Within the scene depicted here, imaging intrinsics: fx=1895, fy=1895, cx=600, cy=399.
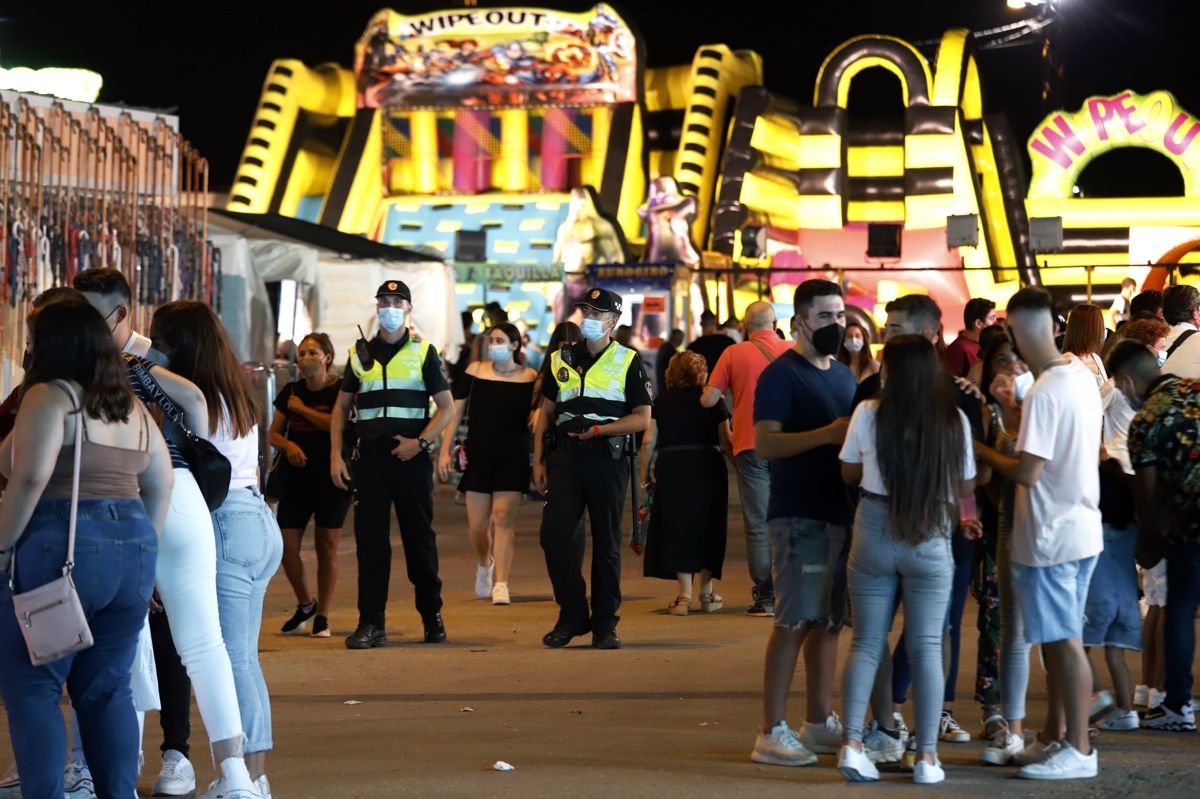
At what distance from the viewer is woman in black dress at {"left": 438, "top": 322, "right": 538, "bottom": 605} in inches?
476

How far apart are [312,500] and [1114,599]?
5047 millimetres

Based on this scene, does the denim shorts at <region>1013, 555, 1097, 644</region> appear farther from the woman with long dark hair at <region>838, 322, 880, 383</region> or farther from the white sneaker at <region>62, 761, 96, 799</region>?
the white sneaker at <region>62, 761, 96, 799</region>

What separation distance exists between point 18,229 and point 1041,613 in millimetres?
9170

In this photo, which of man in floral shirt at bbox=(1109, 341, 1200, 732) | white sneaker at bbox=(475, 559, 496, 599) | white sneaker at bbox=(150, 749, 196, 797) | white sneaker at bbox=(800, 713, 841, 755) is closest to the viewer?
white sneaker at bbox=(150, 749, 196, 797)

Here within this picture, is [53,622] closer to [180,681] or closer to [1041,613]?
[180,681]

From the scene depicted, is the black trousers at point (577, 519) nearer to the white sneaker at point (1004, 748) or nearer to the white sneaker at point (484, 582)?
the white sneaker at point (484, 582)

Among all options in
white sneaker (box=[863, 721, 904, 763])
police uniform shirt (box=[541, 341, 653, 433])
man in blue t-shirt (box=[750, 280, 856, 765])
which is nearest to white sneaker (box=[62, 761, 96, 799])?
man in blue t-shirt (box=[750, 280, 856, 765])

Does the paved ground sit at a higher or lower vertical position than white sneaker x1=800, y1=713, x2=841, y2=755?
lower

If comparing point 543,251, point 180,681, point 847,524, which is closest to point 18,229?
point 180,681

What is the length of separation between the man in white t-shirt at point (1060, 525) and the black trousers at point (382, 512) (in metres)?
4.28

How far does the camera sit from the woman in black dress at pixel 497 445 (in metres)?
12.1

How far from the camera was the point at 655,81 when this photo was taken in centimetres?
4300

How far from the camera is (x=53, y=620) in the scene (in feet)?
17.4

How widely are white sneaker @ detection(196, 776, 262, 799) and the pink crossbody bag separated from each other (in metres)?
0.92
